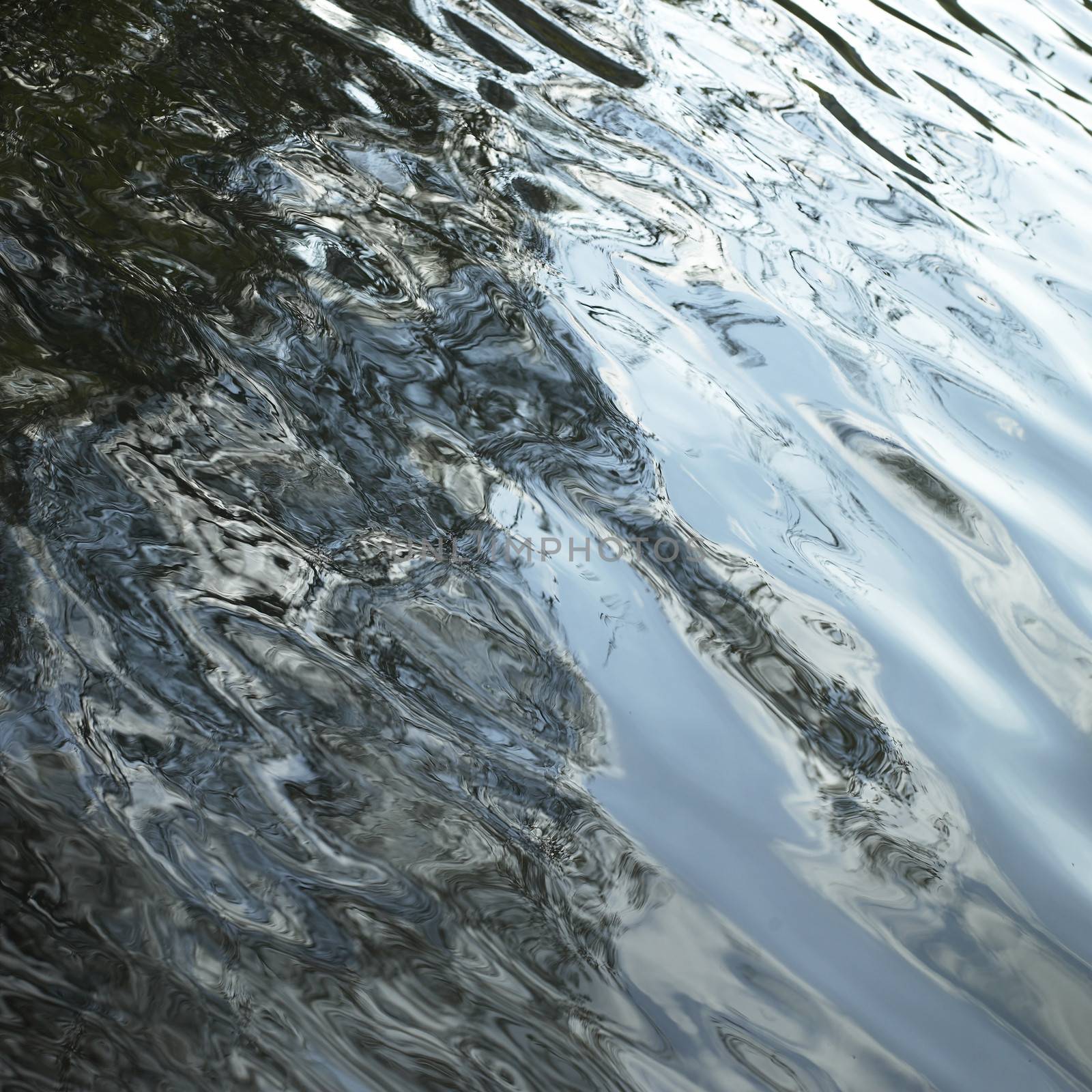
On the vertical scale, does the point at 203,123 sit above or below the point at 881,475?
below

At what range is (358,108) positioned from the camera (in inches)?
92.5

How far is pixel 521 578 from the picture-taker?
59.6 inches

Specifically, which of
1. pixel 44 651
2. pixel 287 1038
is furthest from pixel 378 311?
pixel 287 1038

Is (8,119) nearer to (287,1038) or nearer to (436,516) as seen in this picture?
(436,516)

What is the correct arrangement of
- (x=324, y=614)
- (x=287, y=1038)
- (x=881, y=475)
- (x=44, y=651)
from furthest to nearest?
1. (x=881, y=475)
2. (x=324, y=614)
3. (x=44, y=651)
4. (x=287, y=1038)

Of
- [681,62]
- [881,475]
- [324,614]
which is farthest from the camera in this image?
[681,62]

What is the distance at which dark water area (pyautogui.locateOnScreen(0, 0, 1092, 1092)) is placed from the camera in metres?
1.10

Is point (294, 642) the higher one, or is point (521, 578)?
point (521, 578)

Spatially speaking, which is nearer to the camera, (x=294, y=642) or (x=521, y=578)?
(x=294, y=642)

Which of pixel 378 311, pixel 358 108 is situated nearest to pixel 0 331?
pixel 378 311

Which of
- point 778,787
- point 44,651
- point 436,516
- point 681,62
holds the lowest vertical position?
point 44,651

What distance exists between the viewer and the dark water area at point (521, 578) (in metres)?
1.10

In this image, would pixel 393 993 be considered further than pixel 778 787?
No

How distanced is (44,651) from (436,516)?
1.88 feet
